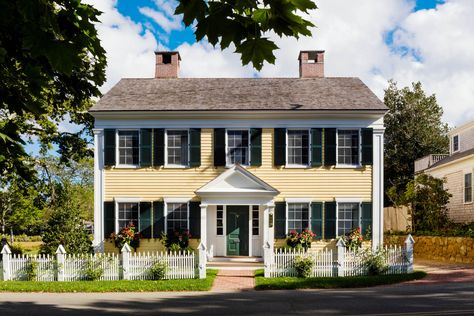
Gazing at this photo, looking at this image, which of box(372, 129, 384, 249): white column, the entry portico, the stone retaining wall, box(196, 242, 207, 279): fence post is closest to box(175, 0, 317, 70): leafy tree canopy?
box(196, 242, 207, 279): fence post

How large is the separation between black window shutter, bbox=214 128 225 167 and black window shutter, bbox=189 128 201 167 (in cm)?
69

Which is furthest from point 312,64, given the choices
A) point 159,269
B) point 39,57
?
point 39,57

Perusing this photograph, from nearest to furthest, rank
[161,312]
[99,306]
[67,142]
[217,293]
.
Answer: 1. [161,312]
2. [99,306]
3. [217,293]
4. [67,142]

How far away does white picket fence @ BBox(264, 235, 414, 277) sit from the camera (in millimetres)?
16812

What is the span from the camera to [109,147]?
67.4 feet

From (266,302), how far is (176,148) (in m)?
9.76

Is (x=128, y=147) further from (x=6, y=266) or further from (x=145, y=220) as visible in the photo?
(x=6, y=266)

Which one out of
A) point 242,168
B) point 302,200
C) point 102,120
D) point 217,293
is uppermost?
point 102,120

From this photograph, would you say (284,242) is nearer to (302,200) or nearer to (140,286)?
(302,200)

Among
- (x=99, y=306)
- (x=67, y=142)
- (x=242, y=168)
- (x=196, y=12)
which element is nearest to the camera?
(x=196, y=12)

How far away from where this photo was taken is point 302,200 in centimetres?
2039

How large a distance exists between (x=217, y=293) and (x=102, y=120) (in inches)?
379

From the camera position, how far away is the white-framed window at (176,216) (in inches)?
803

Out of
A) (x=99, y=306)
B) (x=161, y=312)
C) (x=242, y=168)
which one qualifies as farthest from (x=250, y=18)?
(x=242, y=168)
